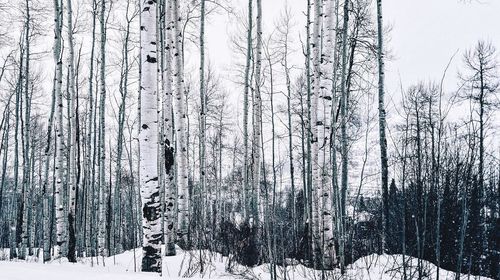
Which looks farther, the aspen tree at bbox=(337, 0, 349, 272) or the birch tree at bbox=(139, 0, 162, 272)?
the birch tree at bbox=(139, 0, 162, 272)

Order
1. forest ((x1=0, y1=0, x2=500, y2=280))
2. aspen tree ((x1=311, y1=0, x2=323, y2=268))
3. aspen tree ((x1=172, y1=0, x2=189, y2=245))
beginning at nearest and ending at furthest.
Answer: forest ((x1=0, y1=0, x2=500, y2=280)) → aspen tree ((x1=311, y1=0, x2=323, y2=268)) → aspen tree ((x1=172, y1=0, x2=189, y2=245))

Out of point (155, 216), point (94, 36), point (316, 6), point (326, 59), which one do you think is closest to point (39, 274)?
point (155, 216)

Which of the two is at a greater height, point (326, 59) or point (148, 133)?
point (326, 59)

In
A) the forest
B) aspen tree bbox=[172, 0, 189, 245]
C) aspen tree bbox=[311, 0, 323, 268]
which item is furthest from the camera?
aspen tree bbox=[172, 0, 189, 245]

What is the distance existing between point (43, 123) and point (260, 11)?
56.6 feet

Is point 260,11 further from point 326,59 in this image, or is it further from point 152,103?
point 152,103

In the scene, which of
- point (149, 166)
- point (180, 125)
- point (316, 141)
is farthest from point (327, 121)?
point (180, 125)

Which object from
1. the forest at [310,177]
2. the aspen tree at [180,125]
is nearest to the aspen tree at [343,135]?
the forest at [310,177]

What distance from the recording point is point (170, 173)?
6750 millimetres

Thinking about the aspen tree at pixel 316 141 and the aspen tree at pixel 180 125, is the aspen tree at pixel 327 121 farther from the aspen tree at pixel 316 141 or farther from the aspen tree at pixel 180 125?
the aspen tree at pixel 180 125

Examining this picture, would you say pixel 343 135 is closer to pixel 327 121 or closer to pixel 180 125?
pixel 327 121

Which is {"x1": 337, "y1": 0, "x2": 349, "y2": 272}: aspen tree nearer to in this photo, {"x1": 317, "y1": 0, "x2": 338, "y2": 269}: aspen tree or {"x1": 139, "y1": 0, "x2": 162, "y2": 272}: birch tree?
{"x1": 317, "y1": 0, "x2": 338, "y2": 269}: aspen tree

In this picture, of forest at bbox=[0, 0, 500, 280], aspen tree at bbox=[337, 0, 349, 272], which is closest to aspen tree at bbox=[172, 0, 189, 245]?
forest at bbox=[0, 0, 500, 280]

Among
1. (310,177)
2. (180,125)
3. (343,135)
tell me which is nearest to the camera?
(310,177)
